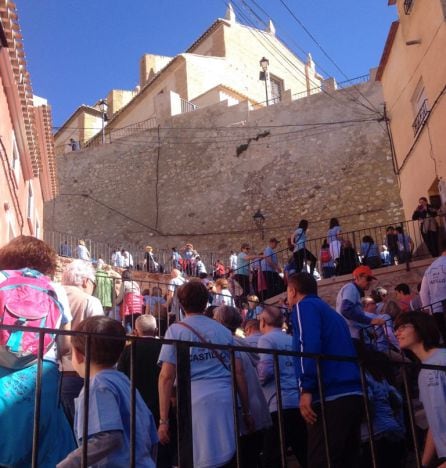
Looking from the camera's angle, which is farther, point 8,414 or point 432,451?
point 432,451

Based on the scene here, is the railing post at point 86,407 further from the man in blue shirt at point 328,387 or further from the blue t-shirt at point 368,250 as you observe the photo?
the blue t-shirt at point 368,250

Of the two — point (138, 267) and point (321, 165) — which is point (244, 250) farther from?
point (321, 165)

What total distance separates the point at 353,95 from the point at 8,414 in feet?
80.9

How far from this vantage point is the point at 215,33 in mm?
40781

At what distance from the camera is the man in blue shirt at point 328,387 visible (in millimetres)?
3846

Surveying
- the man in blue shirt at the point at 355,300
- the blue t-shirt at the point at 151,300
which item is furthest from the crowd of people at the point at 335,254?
the man in blue shirt at the point at 355,300

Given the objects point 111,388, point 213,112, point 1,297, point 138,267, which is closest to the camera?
point 111,388

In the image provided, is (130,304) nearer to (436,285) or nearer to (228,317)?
(436,285)

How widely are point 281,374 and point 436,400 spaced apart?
1.31 metres

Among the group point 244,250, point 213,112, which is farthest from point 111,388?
point 213,112

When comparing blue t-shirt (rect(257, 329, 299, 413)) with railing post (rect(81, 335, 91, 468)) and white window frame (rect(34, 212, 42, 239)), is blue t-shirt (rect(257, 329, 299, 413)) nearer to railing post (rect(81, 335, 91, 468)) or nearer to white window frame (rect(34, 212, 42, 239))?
railing post (rect(81, 335, 91, 468))

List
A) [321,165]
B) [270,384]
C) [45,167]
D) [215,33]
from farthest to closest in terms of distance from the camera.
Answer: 1. [215,33]
2. [321,165]
3. [45,167]
4. [270,384]

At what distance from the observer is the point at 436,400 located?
12.8 ft

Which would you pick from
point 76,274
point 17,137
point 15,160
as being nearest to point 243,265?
point 15,160
